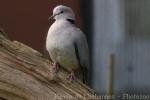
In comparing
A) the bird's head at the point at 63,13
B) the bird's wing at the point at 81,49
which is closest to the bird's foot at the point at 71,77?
the bird's wing at the point at 81,49

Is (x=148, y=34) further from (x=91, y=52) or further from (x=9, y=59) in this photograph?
(x=9, y=59)

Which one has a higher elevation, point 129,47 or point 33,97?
point 33,97

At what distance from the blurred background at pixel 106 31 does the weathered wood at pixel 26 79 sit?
402 cm

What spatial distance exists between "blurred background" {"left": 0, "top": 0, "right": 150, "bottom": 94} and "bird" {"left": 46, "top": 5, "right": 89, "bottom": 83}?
3450 mm

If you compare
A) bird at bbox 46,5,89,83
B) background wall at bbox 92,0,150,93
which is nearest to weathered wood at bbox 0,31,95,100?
bird at bbox 46,5,89,83

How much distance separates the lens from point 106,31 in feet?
32.4

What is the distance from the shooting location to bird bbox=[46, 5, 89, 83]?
5.92 metres

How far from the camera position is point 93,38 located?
9.87 metres

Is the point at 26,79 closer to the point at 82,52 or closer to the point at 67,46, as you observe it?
the point at 67,46

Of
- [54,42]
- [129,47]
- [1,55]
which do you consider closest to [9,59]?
[1,55]

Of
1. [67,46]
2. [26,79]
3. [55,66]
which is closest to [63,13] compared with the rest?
[67,46]

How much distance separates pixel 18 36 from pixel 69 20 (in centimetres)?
351

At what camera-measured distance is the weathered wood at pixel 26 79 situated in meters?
5.42

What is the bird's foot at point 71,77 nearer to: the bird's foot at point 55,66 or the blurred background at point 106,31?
the bird's foot at point 55,66
